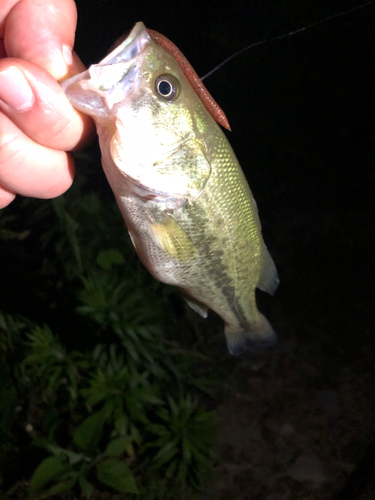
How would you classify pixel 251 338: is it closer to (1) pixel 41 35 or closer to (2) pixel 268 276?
(2) pixel 268 276

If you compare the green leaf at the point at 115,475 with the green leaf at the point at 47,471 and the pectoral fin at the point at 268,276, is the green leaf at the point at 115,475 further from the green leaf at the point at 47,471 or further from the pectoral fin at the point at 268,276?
the pectoral fin at the point at 268,276

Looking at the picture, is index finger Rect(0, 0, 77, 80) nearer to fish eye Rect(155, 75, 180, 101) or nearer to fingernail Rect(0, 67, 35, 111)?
fingernail Rect(0, 67, 35, 111)

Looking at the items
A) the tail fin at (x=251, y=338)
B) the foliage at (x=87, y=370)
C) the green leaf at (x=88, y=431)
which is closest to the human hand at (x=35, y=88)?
the tail fin at (x=251, y=338)

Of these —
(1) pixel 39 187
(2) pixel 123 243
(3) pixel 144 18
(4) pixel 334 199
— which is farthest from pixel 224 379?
(3) pixel 144 18

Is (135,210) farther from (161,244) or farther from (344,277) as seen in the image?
(344,277)

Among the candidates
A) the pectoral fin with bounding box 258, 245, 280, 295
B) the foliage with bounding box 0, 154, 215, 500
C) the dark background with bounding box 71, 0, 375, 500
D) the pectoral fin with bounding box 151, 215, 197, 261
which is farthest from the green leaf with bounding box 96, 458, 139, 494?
the pectoral fin with bounding box 151, 215, 197, 261

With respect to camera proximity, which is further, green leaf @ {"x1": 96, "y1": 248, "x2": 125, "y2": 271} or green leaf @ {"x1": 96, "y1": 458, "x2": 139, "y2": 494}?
green leaf @ {"x1": 96, "y1": 248, "x2": 125, "y2": 271}

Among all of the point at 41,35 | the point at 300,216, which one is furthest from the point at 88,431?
the point at 300,216
